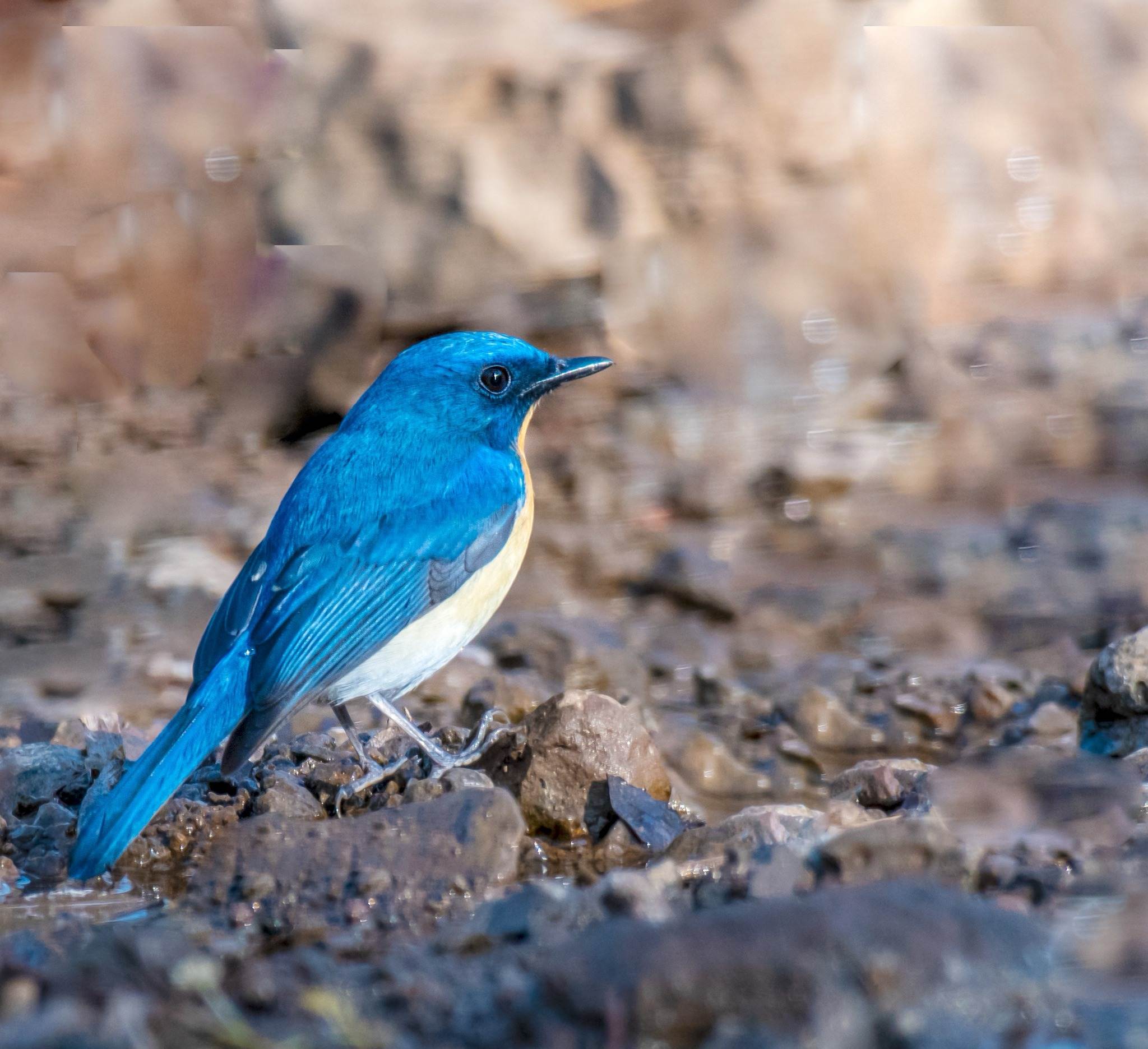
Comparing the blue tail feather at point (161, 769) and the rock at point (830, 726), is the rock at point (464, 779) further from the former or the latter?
the rock at point (830, 726)

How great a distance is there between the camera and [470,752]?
4.53 m

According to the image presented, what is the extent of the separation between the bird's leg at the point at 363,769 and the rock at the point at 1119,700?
2.31m

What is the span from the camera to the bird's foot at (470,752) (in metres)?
4.45

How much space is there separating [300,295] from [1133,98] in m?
6.93

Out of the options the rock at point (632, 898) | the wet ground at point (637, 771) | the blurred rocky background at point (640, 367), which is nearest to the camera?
the wet ground at point (637, 771)

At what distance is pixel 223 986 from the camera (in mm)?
2969

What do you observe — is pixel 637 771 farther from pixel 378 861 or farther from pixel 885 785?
pixel 378 861

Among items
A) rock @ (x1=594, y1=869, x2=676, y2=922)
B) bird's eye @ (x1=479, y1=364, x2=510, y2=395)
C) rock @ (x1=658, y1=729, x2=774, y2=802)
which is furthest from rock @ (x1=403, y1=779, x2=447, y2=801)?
rock @ (x1=658, y1=729, x2=774, y2=802)

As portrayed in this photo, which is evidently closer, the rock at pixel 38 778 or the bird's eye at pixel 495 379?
the rock at pixel 38 778

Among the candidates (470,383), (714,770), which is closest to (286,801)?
(470,383)

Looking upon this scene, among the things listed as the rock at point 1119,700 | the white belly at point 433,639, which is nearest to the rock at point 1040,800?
the rock at point 1119,700

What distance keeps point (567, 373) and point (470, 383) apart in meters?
0.34

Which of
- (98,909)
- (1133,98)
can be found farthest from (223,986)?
(1133,98)

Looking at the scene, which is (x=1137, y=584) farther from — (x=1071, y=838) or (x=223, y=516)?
(x=223, y=516)
